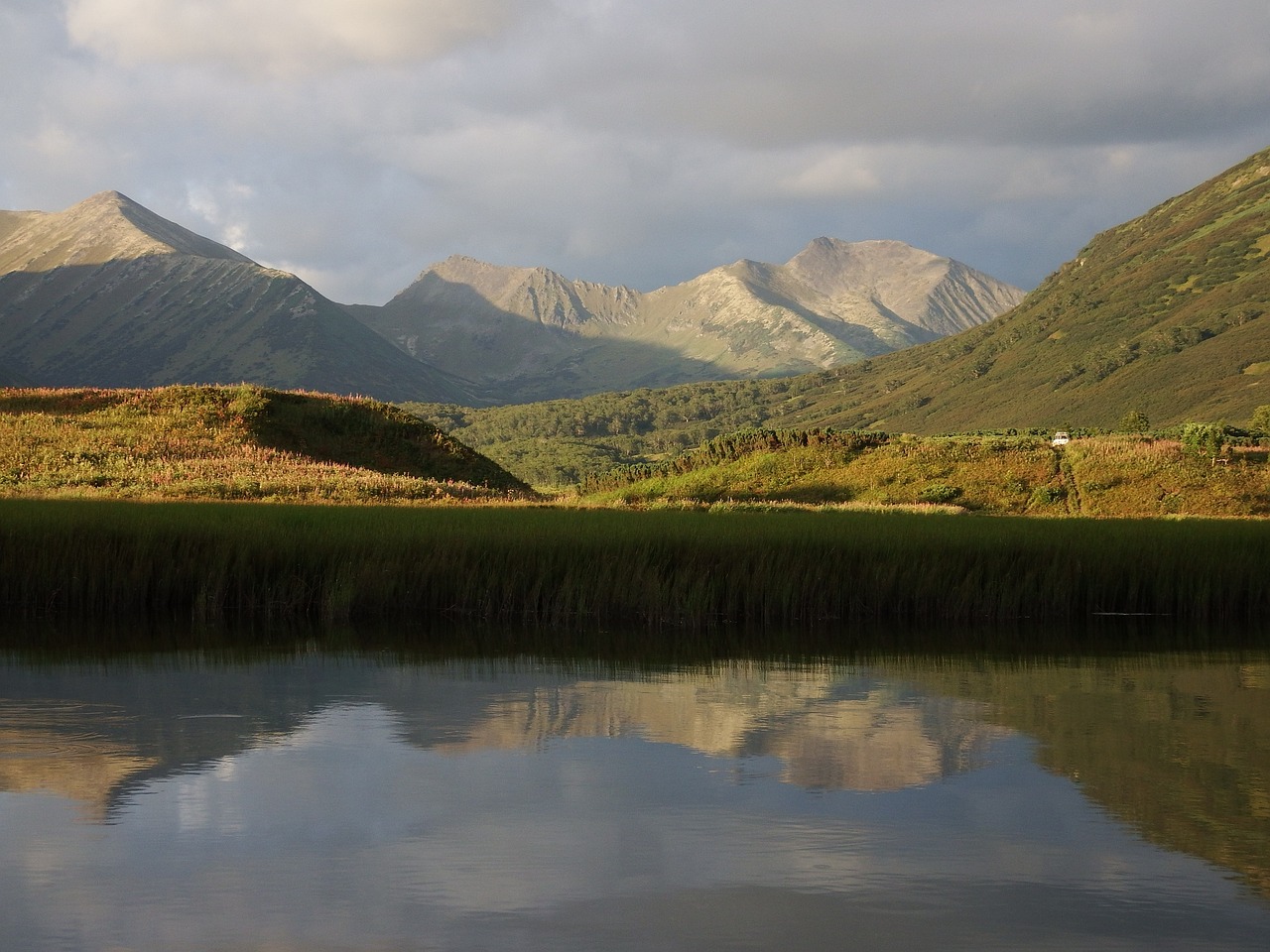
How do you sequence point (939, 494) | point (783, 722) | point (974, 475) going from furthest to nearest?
point (974, 475), point (939, 494), point (783, 722)

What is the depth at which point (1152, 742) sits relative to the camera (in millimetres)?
11414

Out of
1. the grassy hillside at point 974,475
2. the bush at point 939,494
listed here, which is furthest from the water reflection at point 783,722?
the bush at point 939,494

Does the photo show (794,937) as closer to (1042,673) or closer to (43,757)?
(43,757)

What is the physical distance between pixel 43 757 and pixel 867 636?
11199mm

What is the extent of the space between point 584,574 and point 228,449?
30.5 m

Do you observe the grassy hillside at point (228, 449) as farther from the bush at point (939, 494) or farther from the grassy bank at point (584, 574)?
the bush at point (939, 494)

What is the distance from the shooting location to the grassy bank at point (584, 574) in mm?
19188

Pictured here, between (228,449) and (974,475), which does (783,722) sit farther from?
(974,475)

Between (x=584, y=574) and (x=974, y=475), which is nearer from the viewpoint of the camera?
(x=584, y=574)

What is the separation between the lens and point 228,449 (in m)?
46.6

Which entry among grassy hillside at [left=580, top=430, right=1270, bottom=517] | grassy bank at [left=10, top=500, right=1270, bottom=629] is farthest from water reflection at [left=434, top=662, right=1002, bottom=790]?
grassy hillside at [left=580, top=430, right=1270, bottom=517]

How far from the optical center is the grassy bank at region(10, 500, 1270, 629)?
755 inches

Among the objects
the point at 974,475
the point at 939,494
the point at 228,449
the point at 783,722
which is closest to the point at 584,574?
the point at 783,722

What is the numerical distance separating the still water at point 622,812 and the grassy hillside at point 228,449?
76.7 ft
